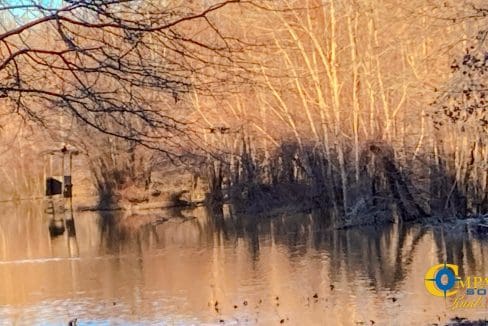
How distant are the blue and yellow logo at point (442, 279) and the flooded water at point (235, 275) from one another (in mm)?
168

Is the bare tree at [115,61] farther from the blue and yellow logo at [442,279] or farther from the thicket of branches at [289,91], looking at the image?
the blue and yellow logo at [442,279]

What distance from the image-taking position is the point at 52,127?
6121 millimetres

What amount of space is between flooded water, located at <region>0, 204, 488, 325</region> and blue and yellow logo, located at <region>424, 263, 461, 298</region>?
17 centimetres

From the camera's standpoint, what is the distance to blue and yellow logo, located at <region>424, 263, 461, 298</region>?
1272 cm

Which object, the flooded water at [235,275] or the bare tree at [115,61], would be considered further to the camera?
the flooded water at [235,275]

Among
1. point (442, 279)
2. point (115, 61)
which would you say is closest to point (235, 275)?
point (442, 279)

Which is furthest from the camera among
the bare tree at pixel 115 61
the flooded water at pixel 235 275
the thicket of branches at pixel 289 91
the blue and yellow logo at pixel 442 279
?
the blue and yellow logo at pixel 442 279

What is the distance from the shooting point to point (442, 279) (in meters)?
14.4

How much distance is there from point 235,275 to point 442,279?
14.6 ft

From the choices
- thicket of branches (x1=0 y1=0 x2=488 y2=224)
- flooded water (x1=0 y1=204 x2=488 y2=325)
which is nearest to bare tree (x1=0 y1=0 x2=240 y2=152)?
thicket of branches (x1=0 y1=0 x2=488 y2=224)

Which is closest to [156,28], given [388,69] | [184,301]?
[184,301]

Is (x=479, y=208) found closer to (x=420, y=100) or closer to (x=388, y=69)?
(x=420, y=100)

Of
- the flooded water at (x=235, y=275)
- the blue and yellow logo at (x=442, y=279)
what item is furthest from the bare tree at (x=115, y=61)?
the blue and yellow logo at (x=442, y=279)

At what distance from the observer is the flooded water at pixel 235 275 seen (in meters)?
12.5
